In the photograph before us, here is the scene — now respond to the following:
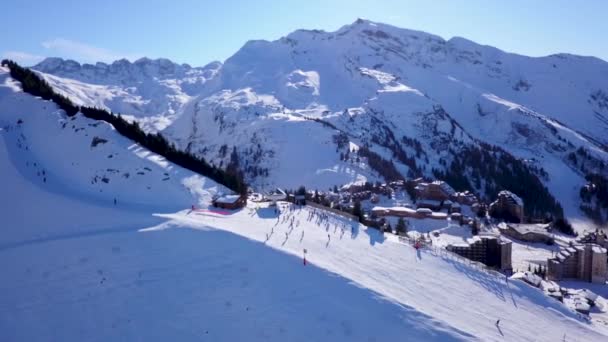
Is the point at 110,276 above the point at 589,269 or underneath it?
above

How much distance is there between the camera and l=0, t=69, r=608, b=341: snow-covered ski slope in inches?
A: 969

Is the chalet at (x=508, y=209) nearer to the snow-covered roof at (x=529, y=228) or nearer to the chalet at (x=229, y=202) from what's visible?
the snow-covered roof at (x=529, y=228)

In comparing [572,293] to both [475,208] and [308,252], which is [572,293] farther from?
[475,208]

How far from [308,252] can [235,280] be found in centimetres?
637

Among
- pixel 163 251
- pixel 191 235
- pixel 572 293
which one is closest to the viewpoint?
pixel 163 251

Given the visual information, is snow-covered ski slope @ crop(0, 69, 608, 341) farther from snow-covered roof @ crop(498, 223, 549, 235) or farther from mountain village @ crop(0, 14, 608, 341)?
snow-covered roof @ crop(498, 223, 549, 235)

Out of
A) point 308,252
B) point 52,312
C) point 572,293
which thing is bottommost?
point 572,293

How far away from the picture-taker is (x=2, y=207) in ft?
123

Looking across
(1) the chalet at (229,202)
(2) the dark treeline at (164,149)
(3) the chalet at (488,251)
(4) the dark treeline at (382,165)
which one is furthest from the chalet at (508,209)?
(1) the chalet at (229,202)

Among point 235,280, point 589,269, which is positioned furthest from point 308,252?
point 589,269

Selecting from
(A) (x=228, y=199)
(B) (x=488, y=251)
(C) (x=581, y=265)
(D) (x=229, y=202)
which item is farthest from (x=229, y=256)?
(C) (x=581, y=265)

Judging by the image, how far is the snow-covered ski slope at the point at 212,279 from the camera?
24.6 metres

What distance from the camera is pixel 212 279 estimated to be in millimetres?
27453

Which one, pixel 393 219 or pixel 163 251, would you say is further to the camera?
pixel 393 219
